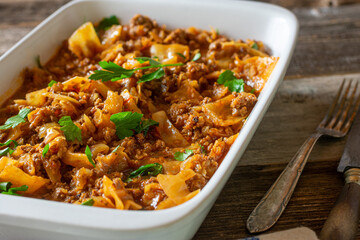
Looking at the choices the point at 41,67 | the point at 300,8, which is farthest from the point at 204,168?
the point at 300,8

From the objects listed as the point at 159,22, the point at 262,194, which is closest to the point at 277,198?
the point at 262,194

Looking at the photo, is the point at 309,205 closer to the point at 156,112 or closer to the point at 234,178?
the point at 234,178

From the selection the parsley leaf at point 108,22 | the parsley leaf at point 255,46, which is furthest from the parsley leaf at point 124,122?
the parsley leaf at point 108,22

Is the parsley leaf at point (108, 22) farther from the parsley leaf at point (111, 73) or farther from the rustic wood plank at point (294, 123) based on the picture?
the rustic wood plank at point (294, 123)

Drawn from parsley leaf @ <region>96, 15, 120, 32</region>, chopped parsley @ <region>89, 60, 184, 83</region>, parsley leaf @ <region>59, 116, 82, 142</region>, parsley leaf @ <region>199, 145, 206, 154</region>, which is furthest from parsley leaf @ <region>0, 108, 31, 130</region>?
parsley leaf @ <region>96, 15, 120, 32</region>

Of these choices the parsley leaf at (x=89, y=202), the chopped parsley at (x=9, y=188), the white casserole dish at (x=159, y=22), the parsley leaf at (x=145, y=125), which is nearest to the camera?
the white casserole dish at (x=159, y=22)

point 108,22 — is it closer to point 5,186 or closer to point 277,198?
point 5,186
